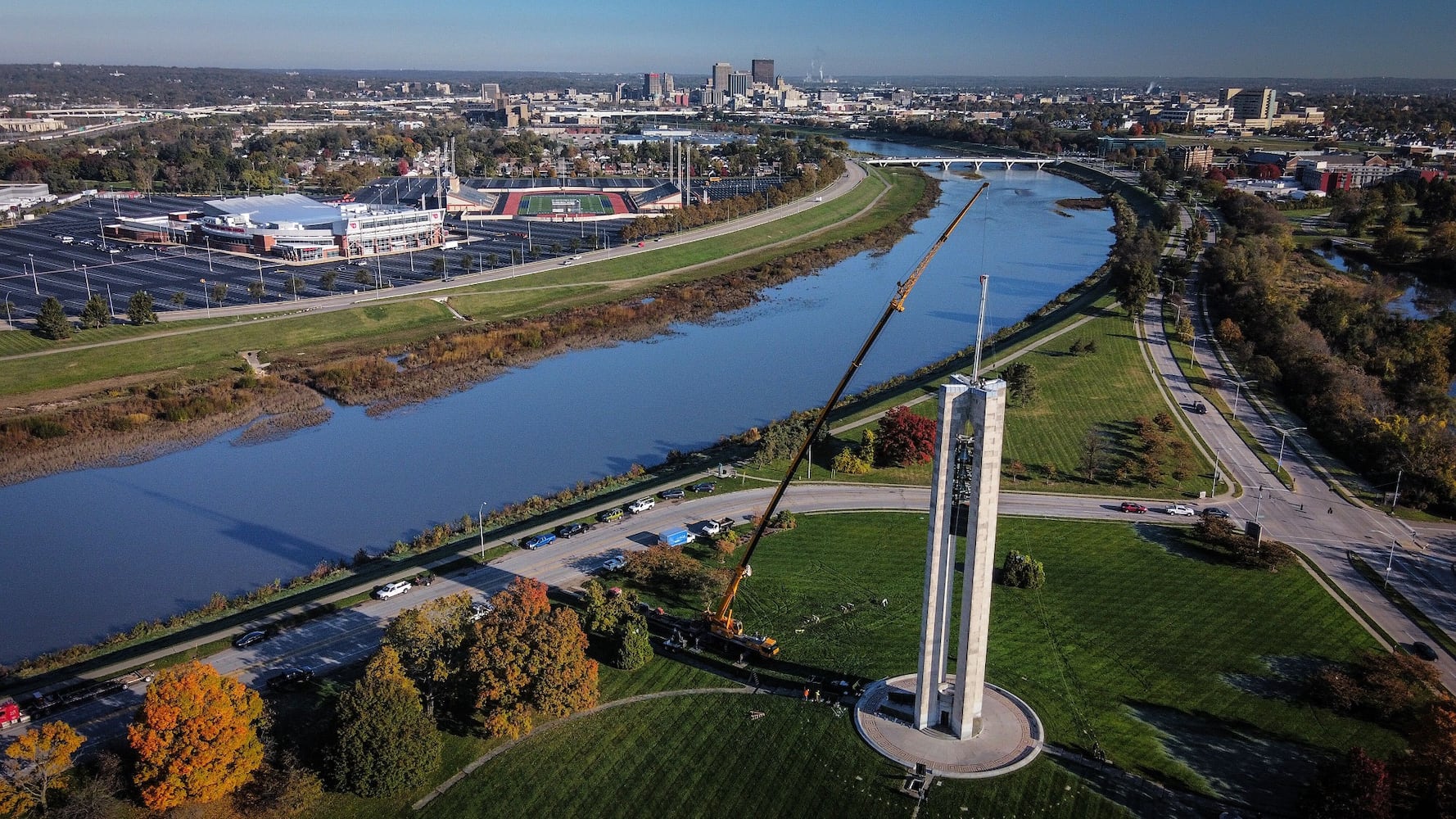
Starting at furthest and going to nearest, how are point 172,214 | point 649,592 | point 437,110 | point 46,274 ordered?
point 437,110, point 172,214, point 46,274, point 649,592

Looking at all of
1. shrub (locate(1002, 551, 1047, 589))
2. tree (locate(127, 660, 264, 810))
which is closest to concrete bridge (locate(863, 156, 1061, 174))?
shrub (locate(1002, 551, 1047, 589))

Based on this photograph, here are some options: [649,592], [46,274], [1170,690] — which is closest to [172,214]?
[46,274]

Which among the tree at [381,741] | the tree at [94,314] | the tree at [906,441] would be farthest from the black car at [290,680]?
the tree at [94,314]

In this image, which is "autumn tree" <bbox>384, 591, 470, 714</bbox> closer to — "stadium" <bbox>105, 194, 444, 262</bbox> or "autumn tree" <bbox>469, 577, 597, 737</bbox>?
"autumn tree" <bbox>469, 577, 597, 737</bbox>

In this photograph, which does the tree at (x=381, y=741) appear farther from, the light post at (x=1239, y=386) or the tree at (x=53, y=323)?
the tree at (x=53, y=323)

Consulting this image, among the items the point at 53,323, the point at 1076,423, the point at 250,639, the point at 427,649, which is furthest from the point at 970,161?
the point at 427,649

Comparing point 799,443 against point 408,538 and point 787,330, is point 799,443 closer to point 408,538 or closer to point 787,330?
point 408,538
